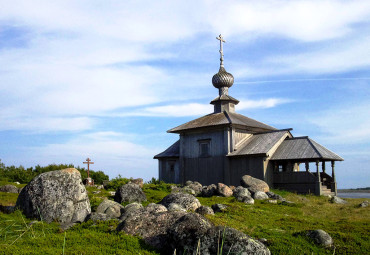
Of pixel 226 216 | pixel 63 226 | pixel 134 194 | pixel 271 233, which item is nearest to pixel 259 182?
pixel 134 194

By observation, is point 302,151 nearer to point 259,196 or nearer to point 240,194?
point 259,196

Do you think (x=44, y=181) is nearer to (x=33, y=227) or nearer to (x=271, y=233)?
(x=33, y=227)

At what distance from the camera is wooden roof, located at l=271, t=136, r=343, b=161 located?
2517cm

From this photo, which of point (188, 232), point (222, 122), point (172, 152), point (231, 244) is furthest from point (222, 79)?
point (231, 244)

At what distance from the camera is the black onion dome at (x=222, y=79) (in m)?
33.6

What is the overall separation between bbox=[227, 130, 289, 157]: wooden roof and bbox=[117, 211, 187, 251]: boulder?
16.5 meters

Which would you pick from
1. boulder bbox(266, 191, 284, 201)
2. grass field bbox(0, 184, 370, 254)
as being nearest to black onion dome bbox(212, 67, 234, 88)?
boulder bbox(266, 191, 284, 201)

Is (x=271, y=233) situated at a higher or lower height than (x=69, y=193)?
lower

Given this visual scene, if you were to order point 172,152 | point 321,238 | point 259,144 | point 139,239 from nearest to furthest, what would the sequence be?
point 139,239 < point 321,238 < point 259,144 < point 172,152

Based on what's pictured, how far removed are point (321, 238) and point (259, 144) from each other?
1834 cm

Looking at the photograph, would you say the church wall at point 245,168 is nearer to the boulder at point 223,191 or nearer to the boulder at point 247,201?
the boulder at point 223,191

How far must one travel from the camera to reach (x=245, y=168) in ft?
90.5

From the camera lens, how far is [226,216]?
42.8 feet

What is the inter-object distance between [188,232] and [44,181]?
7094mm
